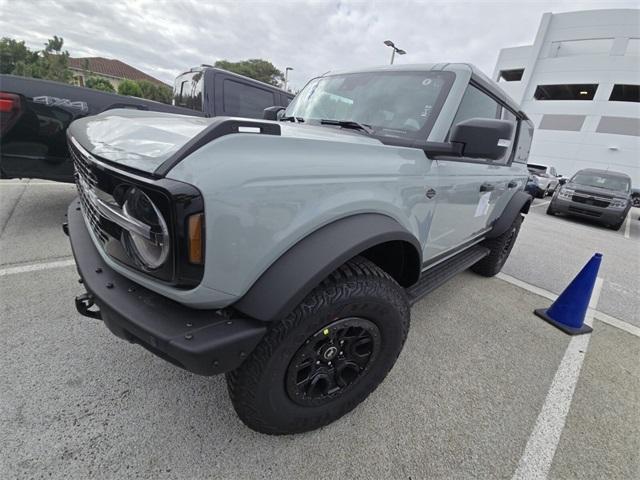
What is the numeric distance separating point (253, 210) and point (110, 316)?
707 millimetres

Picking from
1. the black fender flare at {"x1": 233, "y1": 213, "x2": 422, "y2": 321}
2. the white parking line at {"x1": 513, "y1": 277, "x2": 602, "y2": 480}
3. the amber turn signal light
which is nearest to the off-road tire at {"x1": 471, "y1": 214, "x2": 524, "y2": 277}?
the white parking line at {"x1": 513, "y1": 277, "x2": 602, "y2": 480}

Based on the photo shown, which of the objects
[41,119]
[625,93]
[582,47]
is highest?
[582,47]

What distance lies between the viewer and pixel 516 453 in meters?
1.72

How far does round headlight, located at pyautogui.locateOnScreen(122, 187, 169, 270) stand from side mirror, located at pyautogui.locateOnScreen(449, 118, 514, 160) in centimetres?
150

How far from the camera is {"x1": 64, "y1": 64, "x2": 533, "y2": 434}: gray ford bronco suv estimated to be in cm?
109

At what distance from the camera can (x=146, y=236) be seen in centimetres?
112

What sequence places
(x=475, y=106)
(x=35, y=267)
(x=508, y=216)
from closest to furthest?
(x=475, y=106) → (x=35, y=267) → (x=508, y=216)

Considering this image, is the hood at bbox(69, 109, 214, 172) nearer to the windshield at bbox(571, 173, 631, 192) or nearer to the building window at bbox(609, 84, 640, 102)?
the windshield at bbox(571, 173, 631, 192)

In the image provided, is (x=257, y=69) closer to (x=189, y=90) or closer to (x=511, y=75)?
(x=511, y=75)

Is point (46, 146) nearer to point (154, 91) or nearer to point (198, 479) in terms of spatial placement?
point (198, 479)

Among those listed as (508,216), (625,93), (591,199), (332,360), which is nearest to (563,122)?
(625,93)

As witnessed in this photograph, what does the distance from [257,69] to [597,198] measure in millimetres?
44049

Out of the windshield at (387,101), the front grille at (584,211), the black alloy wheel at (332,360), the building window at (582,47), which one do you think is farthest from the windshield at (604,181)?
the building window at (582,47)

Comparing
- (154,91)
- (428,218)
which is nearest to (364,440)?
(428,218)
